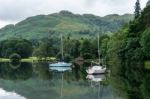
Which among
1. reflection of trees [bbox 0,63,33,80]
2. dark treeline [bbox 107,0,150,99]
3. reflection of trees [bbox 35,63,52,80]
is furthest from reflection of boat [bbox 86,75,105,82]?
reflection of trees [bbox 0,63,33,80]

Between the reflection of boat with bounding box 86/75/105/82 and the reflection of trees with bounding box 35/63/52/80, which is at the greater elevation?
the reflection of boat with bounding box 86/75/105/82

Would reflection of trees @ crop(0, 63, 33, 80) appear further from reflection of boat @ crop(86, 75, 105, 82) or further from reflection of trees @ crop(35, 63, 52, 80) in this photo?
reflection of boat @ crop(86, 75, 105, 82)

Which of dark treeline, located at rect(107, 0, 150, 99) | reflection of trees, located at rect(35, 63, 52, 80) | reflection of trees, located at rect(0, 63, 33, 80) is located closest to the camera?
reflection of trees, located at rect(35, 63, 52, 80)

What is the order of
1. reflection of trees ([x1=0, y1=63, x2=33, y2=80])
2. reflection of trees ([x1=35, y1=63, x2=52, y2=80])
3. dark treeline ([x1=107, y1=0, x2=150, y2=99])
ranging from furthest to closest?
reflection of trees ([x1=0, y1=63, x2=33, y2=80])
dark treeline ([x1=107, y1=0, x2=150, y2=99])
reflection of trees ([x1=35, y1=63, x2=52, y2=80])

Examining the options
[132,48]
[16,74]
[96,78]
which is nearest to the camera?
[96,78]

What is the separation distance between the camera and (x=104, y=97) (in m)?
49.3

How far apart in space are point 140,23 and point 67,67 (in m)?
28.7

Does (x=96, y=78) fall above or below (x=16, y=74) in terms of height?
above

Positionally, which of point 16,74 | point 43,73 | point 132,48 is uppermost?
point 132,48

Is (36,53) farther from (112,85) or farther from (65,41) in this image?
(112,85)

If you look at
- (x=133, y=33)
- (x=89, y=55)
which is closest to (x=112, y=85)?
(x=133, y=33)

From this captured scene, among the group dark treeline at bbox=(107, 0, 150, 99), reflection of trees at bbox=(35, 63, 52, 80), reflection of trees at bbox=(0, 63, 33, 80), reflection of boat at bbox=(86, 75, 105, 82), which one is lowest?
reflection of trees at bbox=(0, 63, 33, 80)

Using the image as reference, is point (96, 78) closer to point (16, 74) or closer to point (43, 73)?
point (43, 73)

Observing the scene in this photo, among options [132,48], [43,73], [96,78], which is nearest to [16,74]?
[43,73]
